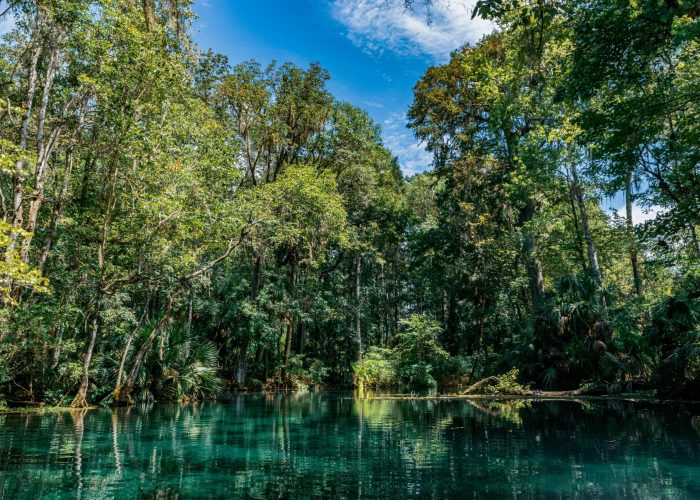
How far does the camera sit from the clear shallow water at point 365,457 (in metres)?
4.74

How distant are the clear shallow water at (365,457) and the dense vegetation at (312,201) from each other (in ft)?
9.76

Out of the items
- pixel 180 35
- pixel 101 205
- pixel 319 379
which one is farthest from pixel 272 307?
pixel 180 35

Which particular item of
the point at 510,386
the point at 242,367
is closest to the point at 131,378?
the point at 242,367

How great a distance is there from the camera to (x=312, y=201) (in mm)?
21641

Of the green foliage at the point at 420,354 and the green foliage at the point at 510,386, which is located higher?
the green foliage at the point at 420,354

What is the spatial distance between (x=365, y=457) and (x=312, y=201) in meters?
16.1

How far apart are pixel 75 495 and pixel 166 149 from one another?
11.9 metres

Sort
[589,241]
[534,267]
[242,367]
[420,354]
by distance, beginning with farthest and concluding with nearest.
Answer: [420,354] → [242,367] → [534,267] → [589,241]

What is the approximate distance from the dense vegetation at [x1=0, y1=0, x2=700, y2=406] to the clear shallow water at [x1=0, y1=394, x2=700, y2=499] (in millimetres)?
2974

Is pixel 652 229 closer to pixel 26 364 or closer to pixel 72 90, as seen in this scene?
pixel 72 90

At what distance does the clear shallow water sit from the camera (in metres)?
4.74

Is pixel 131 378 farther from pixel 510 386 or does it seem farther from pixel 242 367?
pixel 510 386

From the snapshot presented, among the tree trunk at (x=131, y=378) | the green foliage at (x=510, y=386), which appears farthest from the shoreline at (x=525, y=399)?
the tree trunk at (x=131, y=378)

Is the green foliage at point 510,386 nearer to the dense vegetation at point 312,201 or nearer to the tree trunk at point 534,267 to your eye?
the dense vegetation at point 312,201
